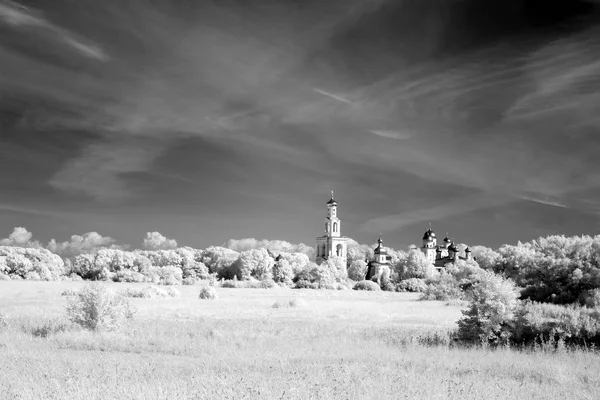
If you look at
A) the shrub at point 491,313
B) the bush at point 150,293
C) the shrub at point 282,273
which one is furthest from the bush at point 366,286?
the shrub at point 491,313

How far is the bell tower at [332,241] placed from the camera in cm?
15938

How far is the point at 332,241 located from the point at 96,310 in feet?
452

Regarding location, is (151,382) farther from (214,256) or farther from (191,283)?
(214,256)

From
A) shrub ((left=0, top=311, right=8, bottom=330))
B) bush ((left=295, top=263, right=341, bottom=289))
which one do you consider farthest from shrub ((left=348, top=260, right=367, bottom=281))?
shrub ((left=0, top=311, right=8, bottom=330))

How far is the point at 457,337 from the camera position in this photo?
2144 cm

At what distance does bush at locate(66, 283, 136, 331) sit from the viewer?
23.0 meters

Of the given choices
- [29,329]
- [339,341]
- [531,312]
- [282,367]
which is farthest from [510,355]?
[29,329]

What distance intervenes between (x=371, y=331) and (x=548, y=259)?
10.3 meters

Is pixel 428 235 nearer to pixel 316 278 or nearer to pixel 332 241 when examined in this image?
pixel 332 241

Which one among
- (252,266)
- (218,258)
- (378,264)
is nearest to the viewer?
(252,266)

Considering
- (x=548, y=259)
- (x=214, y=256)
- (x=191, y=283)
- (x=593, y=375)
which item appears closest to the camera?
(x=593, y=375)

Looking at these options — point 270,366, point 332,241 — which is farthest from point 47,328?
point 332,241

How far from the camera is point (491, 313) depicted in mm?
20938

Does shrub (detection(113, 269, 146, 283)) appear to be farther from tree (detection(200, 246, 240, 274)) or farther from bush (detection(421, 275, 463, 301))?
bush (detection(421, 275, 463, 301))
